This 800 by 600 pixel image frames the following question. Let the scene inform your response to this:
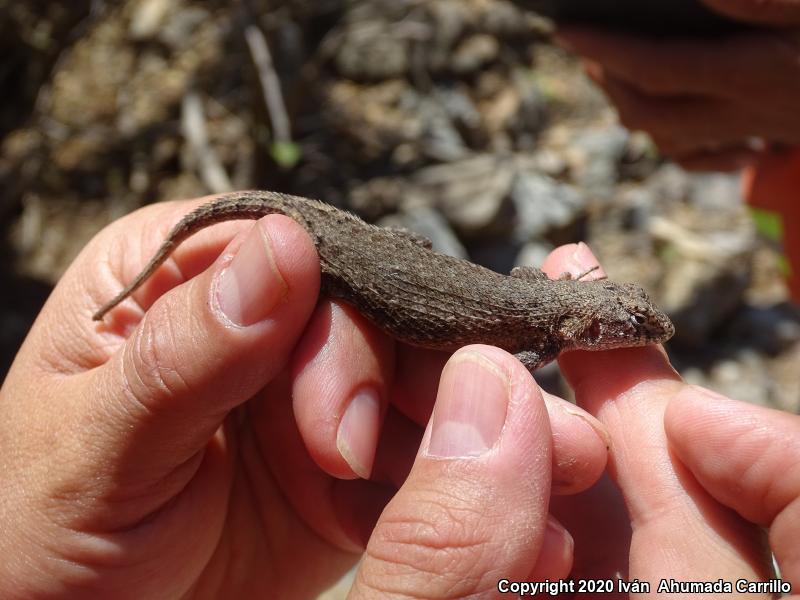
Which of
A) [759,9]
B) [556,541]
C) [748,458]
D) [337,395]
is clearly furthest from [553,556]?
[759,9]

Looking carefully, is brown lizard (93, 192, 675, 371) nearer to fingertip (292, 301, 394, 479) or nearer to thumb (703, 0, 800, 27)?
fingertip (292, 301, 394, 479)

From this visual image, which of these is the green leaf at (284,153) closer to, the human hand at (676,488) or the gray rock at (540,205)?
the gray rock at (540,205)

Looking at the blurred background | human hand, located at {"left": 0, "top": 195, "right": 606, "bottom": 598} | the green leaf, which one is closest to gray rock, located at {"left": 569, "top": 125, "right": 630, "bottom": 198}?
the blurred background

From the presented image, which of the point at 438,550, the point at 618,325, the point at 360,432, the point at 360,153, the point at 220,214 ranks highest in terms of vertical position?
the point at 220,214

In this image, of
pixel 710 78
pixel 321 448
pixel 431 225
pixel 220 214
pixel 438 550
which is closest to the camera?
pixel 438 550

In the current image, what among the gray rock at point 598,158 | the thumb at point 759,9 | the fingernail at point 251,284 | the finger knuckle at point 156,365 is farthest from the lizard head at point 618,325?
the gray rock at point 598,158

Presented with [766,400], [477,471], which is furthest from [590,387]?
[766,400]

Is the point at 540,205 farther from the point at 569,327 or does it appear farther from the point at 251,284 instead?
the point at 251,284
